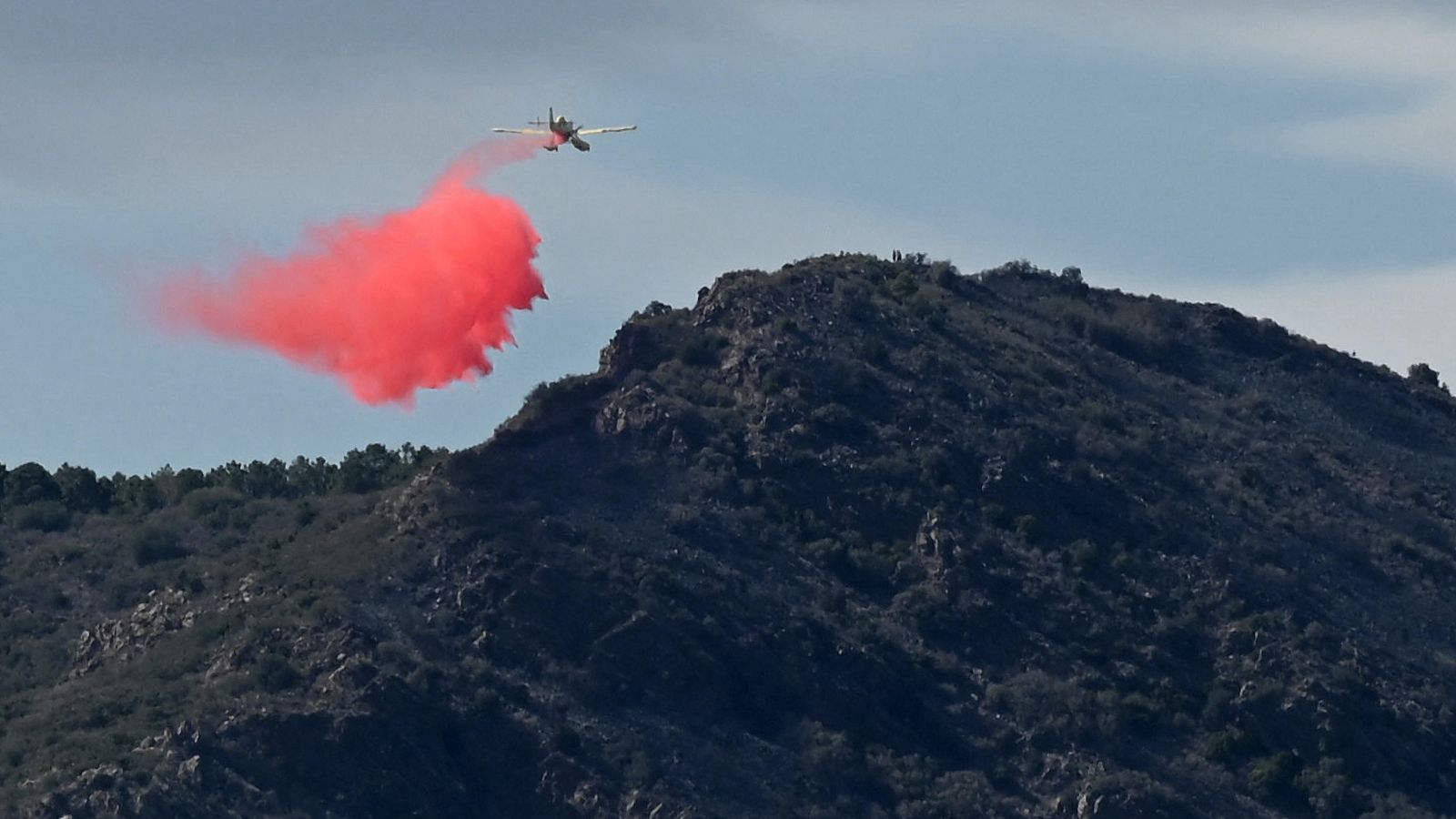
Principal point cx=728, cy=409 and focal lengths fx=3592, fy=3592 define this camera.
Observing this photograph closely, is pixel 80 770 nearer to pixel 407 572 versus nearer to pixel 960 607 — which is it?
pixel 407 572

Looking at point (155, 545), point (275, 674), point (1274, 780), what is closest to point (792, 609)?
point (1274, 780)

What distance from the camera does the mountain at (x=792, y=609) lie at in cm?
14738

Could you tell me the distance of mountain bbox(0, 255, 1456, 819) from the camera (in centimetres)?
14738

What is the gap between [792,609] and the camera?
6216 inches

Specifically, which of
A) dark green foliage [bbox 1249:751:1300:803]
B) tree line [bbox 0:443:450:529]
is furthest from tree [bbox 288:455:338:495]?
dark green foliage [bbox 1249:751:1300:803]

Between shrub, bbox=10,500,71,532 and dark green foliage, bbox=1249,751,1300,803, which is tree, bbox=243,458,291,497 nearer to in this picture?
shrub, bbox=10,500,71,532

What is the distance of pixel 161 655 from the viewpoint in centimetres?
15525

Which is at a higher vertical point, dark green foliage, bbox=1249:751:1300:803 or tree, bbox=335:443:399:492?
tree, bbox=335:443:399:492

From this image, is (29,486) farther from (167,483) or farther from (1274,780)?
(1274,780)

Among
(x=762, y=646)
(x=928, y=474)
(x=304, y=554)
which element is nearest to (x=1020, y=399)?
(x=928, y=474)

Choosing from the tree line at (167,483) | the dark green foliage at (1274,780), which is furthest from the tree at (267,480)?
the dark green foliage at (1274,780)

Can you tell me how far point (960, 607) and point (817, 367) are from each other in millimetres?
18127

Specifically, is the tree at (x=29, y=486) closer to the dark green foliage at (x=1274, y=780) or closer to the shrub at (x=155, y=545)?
the shrub at (x=155, y=545)

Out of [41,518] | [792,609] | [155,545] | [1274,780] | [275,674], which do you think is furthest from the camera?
[41,518]
